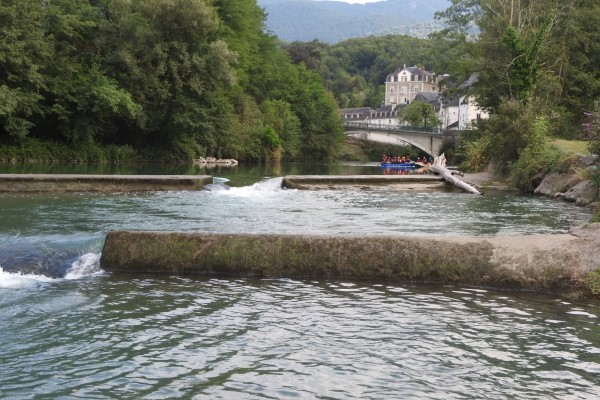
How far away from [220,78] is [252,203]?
116 feet

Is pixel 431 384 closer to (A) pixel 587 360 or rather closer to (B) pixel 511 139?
(A) pixel 587 360

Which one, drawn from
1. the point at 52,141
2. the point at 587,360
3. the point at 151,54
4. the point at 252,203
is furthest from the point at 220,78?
the point at 587,360

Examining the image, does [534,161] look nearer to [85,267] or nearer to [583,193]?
[583,193]

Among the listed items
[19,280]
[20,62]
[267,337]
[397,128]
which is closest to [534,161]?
[19,280]

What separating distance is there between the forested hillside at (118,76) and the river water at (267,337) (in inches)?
1482

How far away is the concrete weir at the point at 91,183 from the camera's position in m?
25.5

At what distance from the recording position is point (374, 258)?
1131 centimetres

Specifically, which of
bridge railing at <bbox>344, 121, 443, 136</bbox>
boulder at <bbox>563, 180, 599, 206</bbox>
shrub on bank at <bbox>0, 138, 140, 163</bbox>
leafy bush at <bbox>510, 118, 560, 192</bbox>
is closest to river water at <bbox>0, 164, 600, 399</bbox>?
boulder at <bbox>563, 180, 599, 206</bbox>

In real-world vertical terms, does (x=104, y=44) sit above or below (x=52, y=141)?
above

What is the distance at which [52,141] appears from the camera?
54.3 metres

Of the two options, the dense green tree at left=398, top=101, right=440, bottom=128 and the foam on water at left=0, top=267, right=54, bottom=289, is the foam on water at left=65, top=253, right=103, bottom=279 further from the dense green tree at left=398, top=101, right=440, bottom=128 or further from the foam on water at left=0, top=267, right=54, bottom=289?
the dense green tree at left=398, top=101, right=440, bottom=128

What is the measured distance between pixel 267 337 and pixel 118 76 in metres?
51.6

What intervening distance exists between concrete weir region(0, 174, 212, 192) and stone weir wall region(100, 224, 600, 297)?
49.1 feet

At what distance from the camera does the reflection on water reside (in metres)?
6.56
